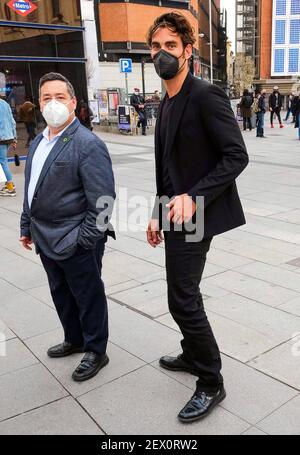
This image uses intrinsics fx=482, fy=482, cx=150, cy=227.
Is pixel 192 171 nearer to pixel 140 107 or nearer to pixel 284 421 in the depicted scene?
pixel 284 421

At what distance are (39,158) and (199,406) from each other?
1707 millimetres

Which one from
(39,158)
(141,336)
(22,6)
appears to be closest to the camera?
(39,158)

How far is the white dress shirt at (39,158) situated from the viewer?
2897 mm

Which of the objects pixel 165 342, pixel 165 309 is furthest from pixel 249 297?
pixel 165 342

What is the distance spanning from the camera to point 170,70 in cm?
240

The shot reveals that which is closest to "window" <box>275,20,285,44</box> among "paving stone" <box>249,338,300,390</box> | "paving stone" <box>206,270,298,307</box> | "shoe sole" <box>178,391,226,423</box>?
"paving stone" <box>206,270,298,307</box>

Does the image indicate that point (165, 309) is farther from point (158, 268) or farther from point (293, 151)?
point (293, 151)

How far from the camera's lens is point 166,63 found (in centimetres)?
239

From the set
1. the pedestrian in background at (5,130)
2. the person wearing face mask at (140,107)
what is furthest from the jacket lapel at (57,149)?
the person wearing face mask at (140,107)

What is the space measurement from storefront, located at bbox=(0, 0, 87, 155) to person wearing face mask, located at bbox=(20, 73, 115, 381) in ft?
28.2

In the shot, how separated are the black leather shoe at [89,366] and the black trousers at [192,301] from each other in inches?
29.6

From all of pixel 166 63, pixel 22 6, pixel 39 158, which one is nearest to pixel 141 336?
pixel 39 158

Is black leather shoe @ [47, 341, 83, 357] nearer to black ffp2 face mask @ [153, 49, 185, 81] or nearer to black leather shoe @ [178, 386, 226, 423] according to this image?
black leather shoe @ [178, 386, 226, 423]

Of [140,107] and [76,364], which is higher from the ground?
[140,107]
